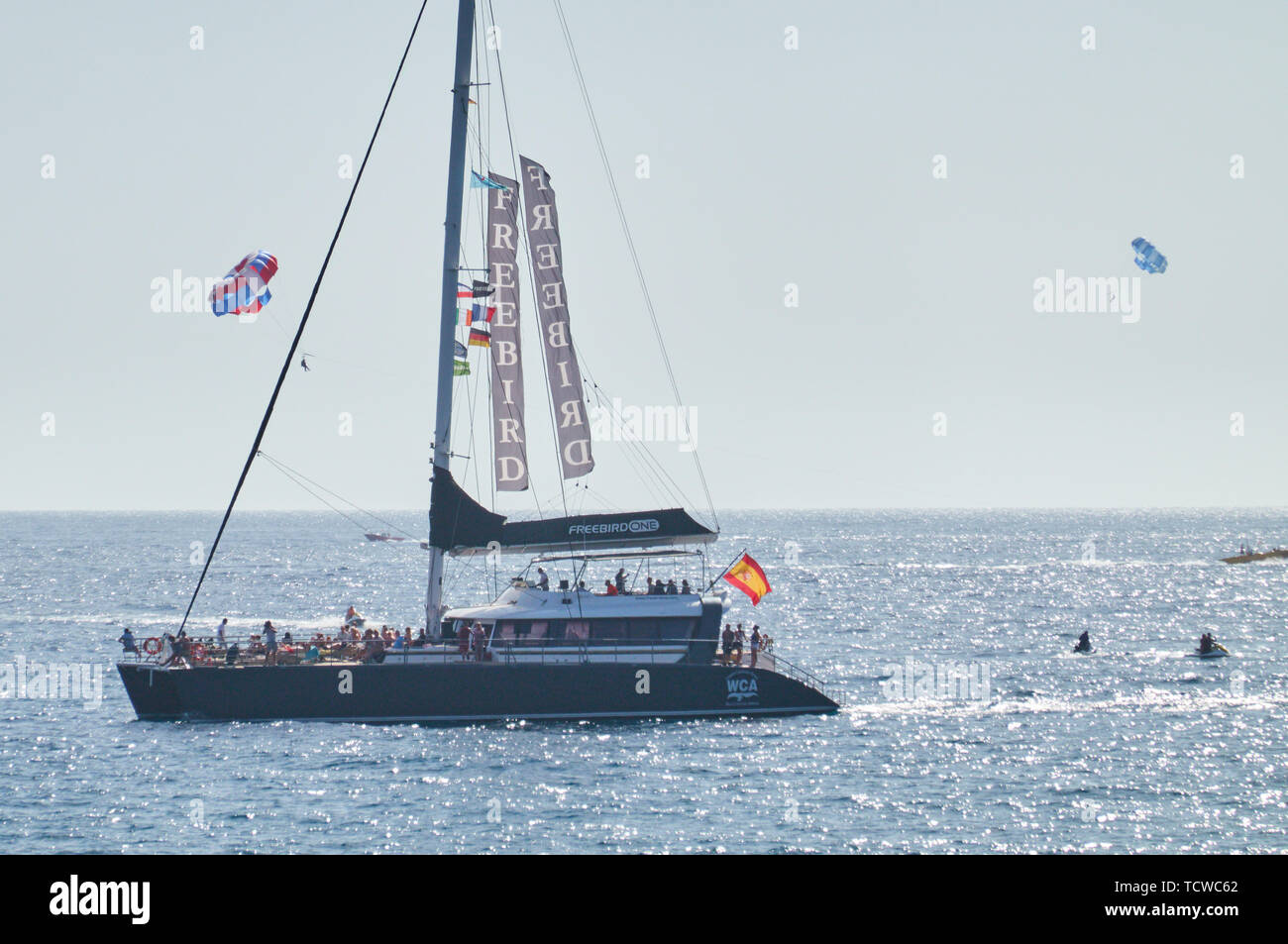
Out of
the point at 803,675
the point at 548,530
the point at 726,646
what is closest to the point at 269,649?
the point at 548,530

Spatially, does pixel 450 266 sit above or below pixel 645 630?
above

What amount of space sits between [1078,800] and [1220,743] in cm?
961

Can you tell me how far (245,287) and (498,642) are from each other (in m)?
11.6

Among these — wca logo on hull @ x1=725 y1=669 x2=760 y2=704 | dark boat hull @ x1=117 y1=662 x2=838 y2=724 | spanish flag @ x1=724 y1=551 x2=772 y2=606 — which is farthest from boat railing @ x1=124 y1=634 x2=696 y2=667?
spanish flag @ x1=724 y1=551 x2=772 y2=606

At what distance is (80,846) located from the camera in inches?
973

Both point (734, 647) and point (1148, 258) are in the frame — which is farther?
point (1148, 258)

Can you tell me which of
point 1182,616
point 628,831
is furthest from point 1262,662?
point 628,831

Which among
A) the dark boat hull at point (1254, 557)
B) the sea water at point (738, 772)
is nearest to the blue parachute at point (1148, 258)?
the sea water at point (738, 772)

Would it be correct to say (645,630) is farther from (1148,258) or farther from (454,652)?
(1148,258)

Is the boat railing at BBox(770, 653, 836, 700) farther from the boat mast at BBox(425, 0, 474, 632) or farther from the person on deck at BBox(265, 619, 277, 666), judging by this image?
the person on deck at BBox(265, 619, 277, 666)

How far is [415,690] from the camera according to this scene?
35.0 meters

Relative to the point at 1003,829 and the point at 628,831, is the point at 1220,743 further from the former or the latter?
the point at 628,831

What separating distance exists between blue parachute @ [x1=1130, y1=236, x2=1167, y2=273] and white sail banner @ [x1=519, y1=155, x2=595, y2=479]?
24.7m
